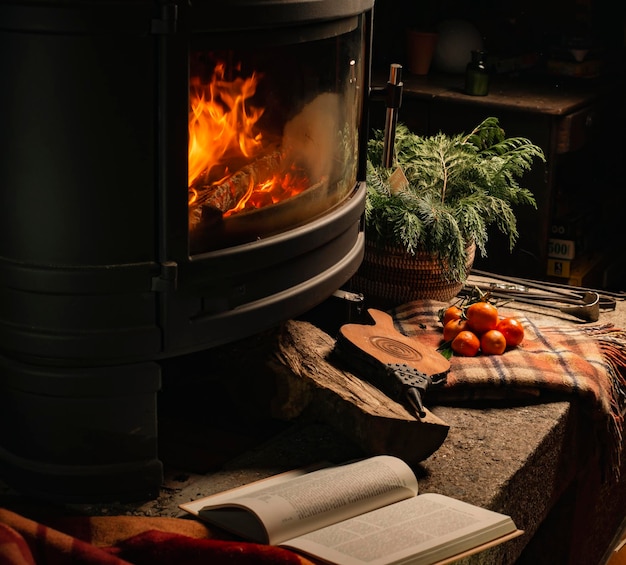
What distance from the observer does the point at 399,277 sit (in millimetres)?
2504

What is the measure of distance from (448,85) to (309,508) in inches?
77.6

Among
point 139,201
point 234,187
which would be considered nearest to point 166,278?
point 139,201

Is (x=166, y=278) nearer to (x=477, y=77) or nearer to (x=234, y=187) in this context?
(x=234, y=187)

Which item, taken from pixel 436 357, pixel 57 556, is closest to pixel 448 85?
pixel 436 357

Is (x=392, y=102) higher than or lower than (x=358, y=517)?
higher

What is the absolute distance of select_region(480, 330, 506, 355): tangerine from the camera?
7.34ft

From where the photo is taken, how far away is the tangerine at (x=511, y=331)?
2277 millimetres

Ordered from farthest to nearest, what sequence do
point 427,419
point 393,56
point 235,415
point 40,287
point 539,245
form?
1. point 393,56
2. point 539,245
3. point 235,415
4. point 427,419
5. point 40,287

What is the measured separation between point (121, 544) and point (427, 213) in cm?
114

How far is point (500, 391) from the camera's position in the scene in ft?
6.97

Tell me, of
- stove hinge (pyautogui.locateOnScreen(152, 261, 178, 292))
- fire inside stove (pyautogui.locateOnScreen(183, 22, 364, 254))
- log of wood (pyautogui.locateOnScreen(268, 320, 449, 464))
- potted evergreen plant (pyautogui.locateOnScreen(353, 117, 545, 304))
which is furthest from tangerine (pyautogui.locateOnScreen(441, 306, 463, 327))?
stove hinge (pyautogui.locateOnScreen(152, 261, 178, 292))

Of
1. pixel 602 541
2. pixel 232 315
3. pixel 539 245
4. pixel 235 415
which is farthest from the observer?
pixel 539 245

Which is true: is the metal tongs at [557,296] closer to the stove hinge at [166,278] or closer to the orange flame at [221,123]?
the orange flame at [221,123]

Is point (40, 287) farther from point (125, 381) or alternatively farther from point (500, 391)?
point (500, 391)
